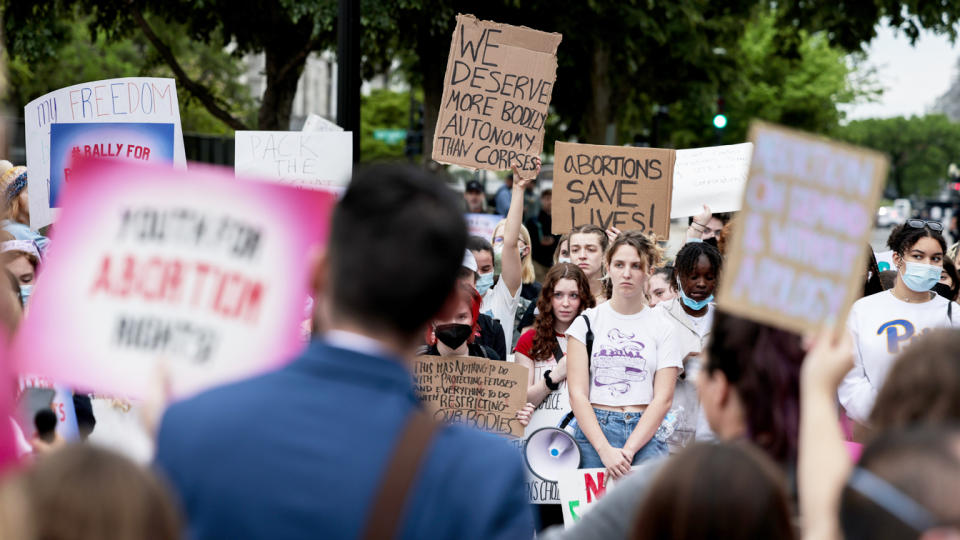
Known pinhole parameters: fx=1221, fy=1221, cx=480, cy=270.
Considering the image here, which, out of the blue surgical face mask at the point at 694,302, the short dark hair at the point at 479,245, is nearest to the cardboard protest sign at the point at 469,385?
the blue surgical face mask at the point at 694,302

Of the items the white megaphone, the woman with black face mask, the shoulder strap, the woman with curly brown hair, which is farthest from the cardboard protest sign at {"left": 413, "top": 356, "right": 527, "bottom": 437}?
the shoulder strap

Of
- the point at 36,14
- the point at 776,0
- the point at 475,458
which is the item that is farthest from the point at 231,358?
the point at 776,0

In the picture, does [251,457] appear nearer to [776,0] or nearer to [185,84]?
Result: [185,84]

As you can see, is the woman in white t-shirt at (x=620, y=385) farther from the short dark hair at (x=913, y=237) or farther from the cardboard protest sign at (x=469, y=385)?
the short dark hair at (x=913, y=237)

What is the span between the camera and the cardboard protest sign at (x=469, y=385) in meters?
5.41

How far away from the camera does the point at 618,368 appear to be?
5.25 m

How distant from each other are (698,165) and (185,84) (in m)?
9.27

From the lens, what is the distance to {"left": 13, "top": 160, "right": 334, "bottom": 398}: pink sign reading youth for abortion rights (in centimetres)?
236

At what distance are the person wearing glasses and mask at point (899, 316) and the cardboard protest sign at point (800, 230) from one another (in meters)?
2.61

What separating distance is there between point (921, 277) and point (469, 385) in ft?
6.64

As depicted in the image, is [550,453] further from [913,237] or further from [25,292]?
[25,292]

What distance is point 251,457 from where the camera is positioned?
1.92 metres

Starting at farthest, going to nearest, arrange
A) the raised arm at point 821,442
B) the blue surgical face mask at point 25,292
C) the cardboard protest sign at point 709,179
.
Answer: the cardboard protest sign at point 709,179
the blue surgical face mask at point 25,292
the raised arm at point 821,442

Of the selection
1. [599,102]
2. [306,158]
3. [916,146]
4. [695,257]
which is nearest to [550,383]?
[695,257]
